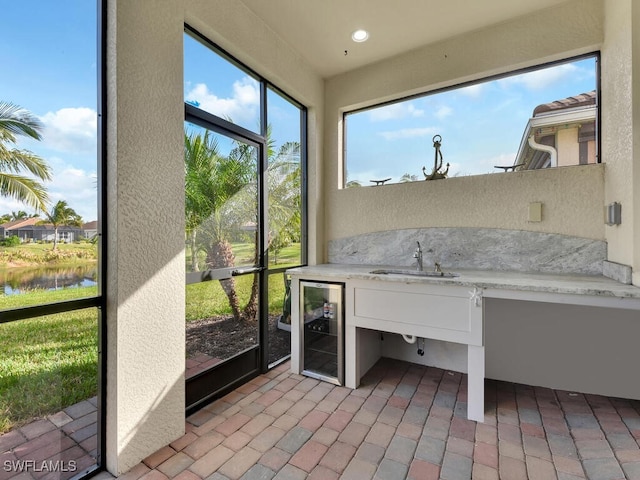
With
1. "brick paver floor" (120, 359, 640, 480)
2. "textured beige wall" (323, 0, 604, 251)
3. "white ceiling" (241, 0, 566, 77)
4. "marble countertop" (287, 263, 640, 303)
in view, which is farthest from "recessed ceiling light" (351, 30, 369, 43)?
"brick paver floor" (120, 359, 640, 480)

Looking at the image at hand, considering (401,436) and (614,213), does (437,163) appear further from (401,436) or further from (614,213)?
(401,436)

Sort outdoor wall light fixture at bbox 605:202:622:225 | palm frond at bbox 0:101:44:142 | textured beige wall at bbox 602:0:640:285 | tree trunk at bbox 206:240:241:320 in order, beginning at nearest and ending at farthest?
palm frond at bbox 0:101:44:142
textured beige wall at bbox 602:0:640:285
outdoor wall light fixture at bbox 605:202:622:225
tree trunk at bbox 206:240:241:320

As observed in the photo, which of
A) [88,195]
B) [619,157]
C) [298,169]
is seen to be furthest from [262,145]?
[619,157]

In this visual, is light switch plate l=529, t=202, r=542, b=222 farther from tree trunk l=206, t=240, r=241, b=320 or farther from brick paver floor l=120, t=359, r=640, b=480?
tree trunk l=206, t=240, r=241, b=320

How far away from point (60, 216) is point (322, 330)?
6.80 ft

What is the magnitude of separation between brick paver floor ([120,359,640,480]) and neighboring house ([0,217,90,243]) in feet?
Result: 4.28

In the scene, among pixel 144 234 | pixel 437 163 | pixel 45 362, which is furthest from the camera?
pixel 437 163

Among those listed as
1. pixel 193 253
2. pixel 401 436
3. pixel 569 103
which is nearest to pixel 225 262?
pixel 193 253

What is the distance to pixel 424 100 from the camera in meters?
3.02

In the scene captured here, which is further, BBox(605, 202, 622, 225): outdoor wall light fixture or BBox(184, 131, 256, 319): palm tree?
BBox(184, 131, 256, 319): palm tree

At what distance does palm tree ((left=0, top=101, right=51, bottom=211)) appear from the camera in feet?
4.28

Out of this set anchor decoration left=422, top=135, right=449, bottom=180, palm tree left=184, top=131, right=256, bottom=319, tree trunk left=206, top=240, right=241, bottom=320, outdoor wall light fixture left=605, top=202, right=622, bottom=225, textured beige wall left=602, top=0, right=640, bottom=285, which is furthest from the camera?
anchor decoration left=422, top=135, right=449, bottom=180

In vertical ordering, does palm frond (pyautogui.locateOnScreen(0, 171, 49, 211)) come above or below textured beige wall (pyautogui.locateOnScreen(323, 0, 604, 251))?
below

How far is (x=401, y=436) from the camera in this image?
6.06 feet
